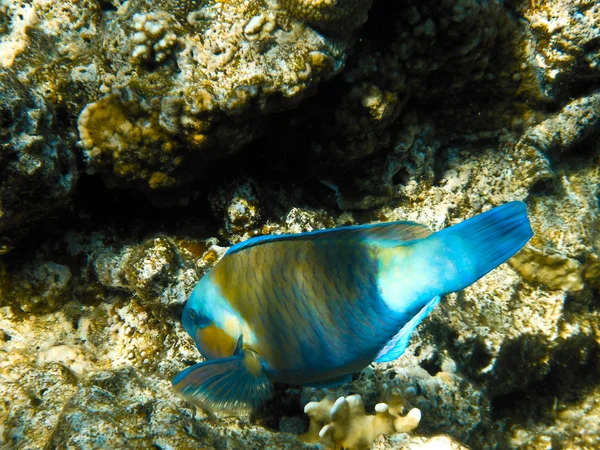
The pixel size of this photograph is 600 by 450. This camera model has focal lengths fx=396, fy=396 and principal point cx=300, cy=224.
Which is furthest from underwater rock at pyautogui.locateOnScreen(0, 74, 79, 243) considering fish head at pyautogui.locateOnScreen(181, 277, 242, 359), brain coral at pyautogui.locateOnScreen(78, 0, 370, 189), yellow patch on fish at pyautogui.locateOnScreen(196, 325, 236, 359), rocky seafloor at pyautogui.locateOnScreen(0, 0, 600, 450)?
yellow patch on fish at pyautogui.locateOnScreen(196, 325, 236, 359)

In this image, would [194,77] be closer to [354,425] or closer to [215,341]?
[215,341]

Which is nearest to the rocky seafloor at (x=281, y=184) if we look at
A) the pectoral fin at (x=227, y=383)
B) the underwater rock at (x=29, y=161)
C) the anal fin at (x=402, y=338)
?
the underwater rock at (x=29, y=161)

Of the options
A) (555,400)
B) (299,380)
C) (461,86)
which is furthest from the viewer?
(555,400)

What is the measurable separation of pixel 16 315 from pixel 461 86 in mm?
4029

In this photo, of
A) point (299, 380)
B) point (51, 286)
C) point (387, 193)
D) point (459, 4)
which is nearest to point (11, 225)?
point (51, 286)

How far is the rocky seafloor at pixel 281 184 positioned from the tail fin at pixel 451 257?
1187mm

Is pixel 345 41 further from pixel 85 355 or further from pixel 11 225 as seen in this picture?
pixel 85 355

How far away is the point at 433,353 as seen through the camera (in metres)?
3.00

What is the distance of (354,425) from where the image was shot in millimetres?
2393

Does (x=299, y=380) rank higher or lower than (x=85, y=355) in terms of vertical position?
lower

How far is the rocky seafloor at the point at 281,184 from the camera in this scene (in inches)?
94.1

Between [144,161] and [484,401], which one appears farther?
[484,401]

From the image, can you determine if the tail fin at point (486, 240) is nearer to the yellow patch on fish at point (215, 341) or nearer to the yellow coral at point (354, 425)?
the yellow patch on fish at point (215, 341)

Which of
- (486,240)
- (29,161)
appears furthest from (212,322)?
(29,161)
